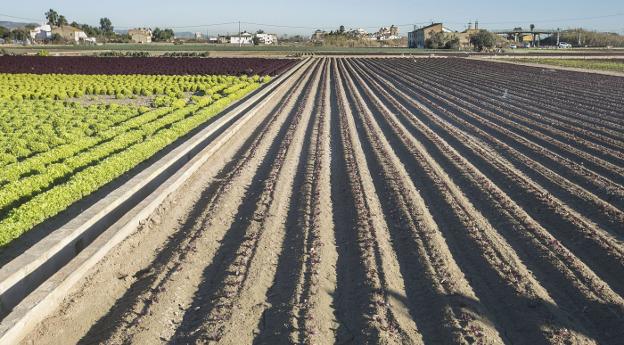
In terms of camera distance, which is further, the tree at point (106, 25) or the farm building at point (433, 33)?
the tree at point (106, 25)

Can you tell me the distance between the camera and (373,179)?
1175 centimetres

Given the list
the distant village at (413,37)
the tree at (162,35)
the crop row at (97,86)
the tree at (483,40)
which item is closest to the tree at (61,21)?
the distant village at (413,37)

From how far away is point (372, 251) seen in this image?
25.6ft

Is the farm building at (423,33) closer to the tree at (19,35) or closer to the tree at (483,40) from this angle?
the tree at (483,40)

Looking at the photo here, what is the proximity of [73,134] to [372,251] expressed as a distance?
11.5 meters

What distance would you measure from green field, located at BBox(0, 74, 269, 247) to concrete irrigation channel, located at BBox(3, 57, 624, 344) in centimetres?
174

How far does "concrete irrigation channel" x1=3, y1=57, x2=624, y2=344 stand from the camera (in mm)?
5926

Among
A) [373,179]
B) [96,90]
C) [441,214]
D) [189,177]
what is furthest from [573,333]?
[96,90]

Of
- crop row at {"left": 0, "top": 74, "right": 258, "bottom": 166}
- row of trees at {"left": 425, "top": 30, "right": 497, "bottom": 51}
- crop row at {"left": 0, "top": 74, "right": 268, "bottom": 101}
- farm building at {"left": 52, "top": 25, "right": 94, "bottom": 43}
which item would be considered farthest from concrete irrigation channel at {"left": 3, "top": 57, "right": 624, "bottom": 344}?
farm building at {"left": 52, "top": 25, "right": 94, "bottom": 43}

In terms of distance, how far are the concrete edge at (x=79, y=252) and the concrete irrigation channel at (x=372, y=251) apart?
5.1 inches

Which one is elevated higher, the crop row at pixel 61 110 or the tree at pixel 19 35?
the tree at pixel 19 35

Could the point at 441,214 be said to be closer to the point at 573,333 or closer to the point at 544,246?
the point at 544,246

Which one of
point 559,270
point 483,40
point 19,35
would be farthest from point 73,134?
point 19,35

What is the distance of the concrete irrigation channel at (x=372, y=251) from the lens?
5926 millimetres
